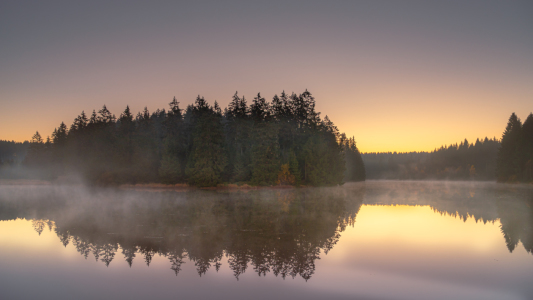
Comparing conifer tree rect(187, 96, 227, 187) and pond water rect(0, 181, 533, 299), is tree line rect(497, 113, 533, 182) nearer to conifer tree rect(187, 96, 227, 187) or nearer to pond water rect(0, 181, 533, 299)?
pond water rect(0, 181, 533, 299)

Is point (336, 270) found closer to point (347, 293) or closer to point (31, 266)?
point (347, 293)

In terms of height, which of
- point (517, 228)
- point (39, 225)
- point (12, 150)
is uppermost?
point (12, 150)

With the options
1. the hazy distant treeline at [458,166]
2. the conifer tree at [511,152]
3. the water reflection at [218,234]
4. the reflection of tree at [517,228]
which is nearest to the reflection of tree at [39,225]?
the water reflection at [218,234]

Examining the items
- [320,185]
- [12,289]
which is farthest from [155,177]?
[12,289]

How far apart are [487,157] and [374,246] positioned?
173576mm

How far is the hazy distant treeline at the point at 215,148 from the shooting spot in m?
68.1

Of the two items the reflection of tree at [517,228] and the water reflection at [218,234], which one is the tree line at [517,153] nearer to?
the reflection of tree at [517,228]

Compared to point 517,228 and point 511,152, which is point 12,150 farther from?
point 511,152

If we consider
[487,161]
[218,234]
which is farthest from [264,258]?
[487,161]

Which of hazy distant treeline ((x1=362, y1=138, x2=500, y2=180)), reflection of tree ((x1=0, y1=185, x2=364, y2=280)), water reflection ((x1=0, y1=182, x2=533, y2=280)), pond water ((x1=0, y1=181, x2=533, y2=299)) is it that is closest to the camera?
pond water ((x1=0, y1=181, x2=533, y2=299))

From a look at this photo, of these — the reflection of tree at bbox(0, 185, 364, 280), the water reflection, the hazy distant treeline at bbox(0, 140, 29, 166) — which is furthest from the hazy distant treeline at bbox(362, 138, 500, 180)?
the hazy distant treeline at bbox(0, 140, 29, 166)

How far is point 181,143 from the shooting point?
75.3 meters

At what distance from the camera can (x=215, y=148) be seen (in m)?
67.3

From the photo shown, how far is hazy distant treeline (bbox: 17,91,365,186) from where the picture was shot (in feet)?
224
